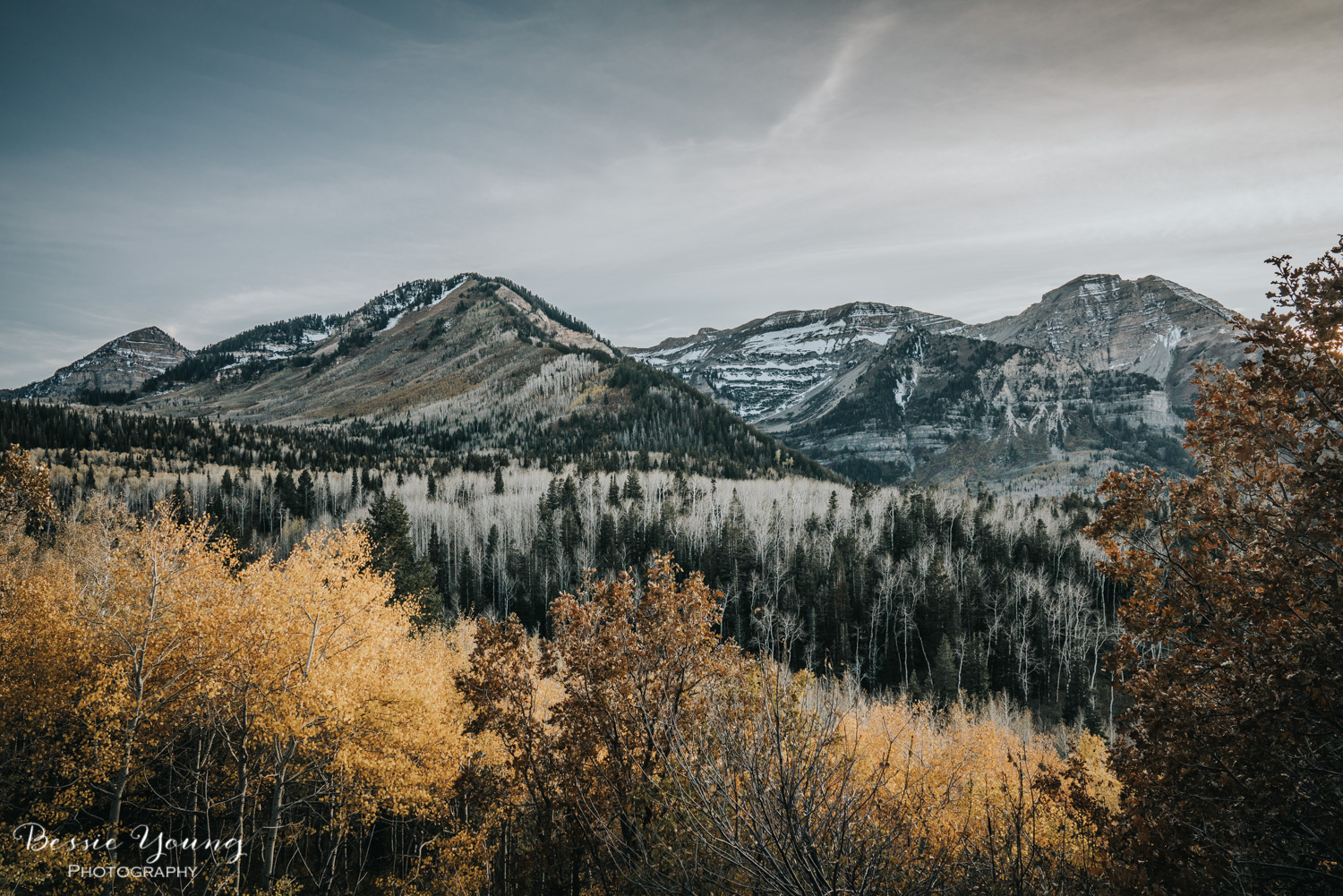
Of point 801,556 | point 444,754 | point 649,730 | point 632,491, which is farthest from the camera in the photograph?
point 632,491

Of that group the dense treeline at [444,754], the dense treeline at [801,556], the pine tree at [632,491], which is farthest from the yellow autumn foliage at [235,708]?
the pine tree at [632,491]

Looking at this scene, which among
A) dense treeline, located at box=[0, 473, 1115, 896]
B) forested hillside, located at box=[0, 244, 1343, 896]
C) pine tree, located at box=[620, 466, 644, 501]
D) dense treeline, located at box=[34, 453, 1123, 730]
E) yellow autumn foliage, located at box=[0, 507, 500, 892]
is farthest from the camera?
pine tree, located at box=[620, 466, 644, 501]

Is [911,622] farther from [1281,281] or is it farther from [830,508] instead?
[1281,281]

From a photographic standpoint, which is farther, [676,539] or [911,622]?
[676,539]

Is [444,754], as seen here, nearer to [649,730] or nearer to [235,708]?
[235,708]

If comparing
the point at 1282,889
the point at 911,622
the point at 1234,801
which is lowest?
the point at 911,622

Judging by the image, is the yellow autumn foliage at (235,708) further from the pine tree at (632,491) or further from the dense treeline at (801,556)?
the pine tree at (632,491)

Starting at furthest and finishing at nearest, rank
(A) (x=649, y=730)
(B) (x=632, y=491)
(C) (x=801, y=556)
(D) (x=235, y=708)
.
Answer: (B) (x=632, y=491), (C) (x=801, y=556), (D) (x=235, y=708), (A) (x=649, y=730)

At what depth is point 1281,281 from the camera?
23.5 feet

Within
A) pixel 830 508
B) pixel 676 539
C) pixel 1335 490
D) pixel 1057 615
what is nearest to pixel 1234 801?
pixel 1335 490

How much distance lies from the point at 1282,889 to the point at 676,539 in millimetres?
90964

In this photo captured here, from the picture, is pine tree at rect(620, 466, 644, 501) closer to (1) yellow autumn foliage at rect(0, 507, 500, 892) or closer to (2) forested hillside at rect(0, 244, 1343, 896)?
(2) forested hillside at rect(0, 244, 1343, 896)

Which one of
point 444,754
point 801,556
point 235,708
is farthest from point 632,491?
point 235,708

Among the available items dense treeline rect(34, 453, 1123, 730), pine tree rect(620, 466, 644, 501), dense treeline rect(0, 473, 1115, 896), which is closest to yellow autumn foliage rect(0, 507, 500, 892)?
dense treeline rect(0, 473, 1115, 896)
